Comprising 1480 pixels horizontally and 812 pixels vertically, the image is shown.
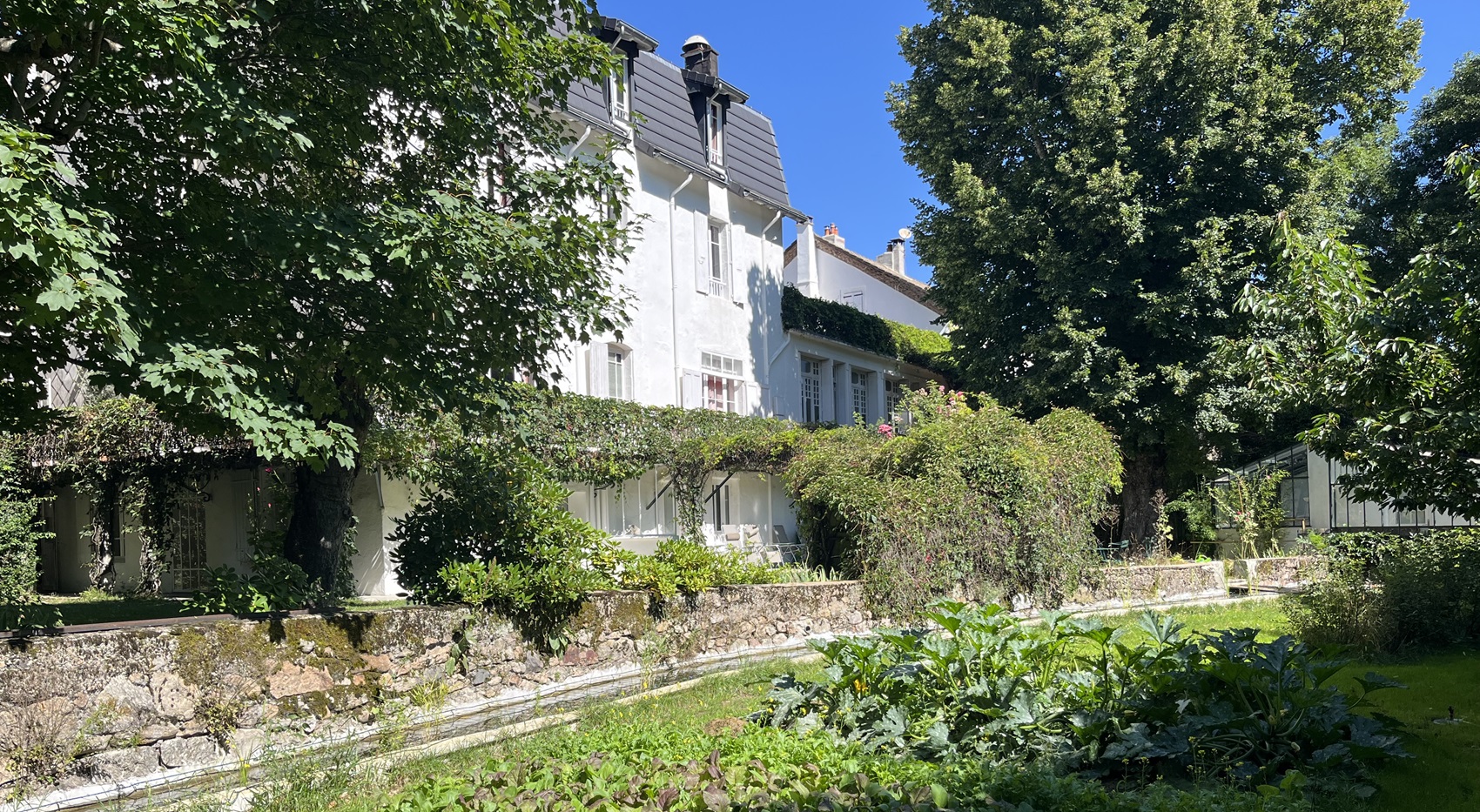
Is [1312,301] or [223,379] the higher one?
[1312,301]

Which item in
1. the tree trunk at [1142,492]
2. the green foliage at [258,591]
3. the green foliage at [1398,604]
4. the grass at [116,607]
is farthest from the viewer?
the tree trunk at [1142,492]

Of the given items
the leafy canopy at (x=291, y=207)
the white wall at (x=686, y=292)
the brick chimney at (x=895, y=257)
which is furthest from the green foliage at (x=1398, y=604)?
the brick chimney at (x=895, y=257)

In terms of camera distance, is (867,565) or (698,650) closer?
(698,650)

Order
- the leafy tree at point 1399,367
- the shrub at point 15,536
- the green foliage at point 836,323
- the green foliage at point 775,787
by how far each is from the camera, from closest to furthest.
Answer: the green foliage at point 775,787 < the leafy tree at point 1399,367 < the shrub at point 15,536 < the green foliage at point 836,323

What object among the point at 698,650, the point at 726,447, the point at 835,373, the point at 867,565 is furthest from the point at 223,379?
the point at 835,373

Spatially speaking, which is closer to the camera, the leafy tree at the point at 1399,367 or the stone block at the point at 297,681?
the stone block at the point at 297,681

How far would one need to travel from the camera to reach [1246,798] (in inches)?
195

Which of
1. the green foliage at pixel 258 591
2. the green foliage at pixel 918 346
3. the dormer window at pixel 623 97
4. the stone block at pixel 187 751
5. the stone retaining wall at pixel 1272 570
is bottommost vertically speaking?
the stone retaining wall at pixel 1272 570

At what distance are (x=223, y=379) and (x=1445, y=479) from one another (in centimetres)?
996

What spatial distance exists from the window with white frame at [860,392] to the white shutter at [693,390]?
8349 millimetres

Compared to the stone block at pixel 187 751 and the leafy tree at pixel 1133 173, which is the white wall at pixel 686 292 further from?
the stone block at pixel 187 751

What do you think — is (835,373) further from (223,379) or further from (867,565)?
(223,379)

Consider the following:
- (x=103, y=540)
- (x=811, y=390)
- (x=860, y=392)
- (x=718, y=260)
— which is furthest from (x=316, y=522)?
(x=860, y=392)

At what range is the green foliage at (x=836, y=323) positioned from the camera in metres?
28.3
